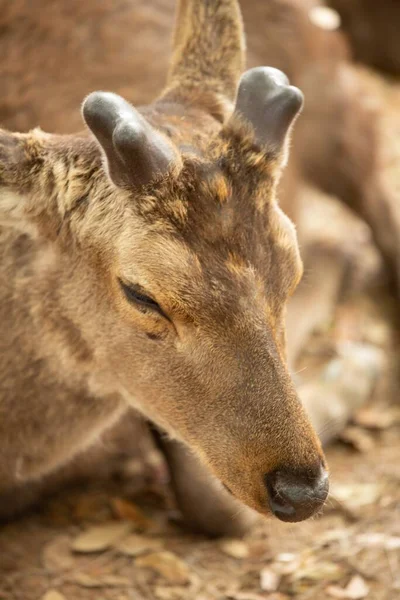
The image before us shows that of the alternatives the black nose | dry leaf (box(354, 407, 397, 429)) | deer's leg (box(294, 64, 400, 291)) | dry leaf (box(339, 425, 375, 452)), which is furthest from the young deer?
deer's leg (box(294, 64, 400, 291))

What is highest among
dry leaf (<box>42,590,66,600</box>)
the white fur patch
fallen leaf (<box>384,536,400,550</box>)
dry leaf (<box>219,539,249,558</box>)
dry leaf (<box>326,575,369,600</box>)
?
the white fur patch

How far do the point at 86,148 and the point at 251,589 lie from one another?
2.23 meters

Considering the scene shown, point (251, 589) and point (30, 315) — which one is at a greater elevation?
point (30, 315)

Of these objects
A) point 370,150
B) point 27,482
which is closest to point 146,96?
point 370,150

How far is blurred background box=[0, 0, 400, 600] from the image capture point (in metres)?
4.60

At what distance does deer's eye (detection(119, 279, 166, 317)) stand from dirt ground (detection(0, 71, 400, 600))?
1250 millimetres

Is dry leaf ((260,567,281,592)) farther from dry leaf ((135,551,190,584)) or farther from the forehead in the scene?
the forehead

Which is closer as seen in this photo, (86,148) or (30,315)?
(86,148)

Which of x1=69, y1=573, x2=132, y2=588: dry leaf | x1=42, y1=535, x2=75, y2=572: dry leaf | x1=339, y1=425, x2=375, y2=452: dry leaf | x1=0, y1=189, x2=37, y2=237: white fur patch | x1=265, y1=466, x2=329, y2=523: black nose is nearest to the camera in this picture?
x1=265, y1=466, x2=329, y2=523: black nose

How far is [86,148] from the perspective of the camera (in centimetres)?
387

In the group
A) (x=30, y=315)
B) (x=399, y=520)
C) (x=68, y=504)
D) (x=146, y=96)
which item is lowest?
(x=68, y=504)

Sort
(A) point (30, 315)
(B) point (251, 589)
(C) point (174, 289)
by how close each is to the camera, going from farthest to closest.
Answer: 1. (B) point (251, 589)
2. (A) point (30, 315)
3. (C) point (174, 289)

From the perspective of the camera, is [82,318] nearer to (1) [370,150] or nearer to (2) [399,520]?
(2) [399,520]

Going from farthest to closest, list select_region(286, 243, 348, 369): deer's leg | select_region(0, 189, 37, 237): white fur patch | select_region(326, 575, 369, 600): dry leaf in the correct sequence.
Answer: select_region(286, 243, 348, 369): deer's leg → select_region(326, 575, 369, 600): dry leaf → select_region(0, 189, 37, 237): white fur patch
